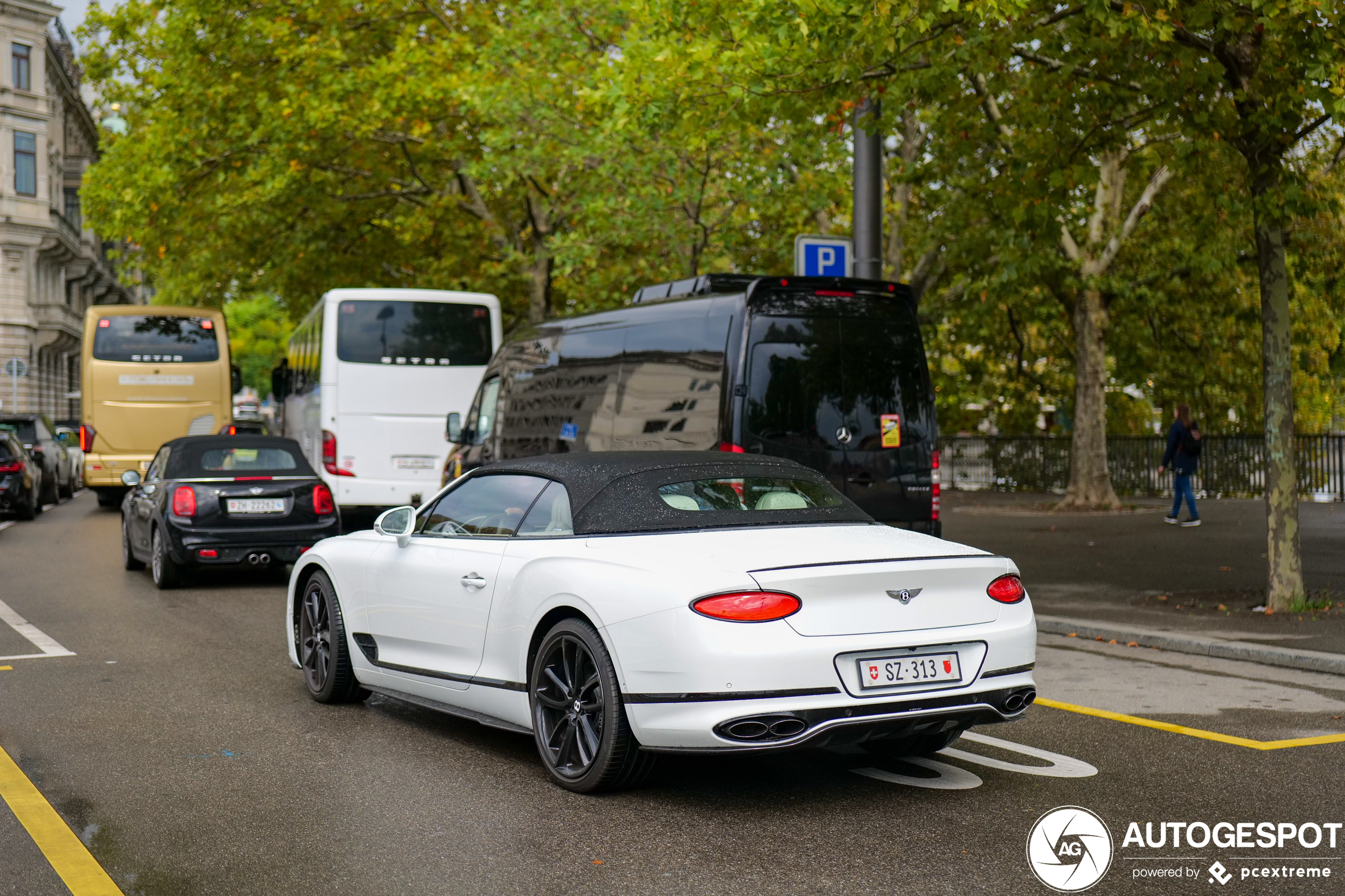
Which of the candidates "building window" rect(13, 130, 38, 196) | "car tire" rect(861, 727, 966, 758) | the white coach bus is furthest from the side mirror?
"building window" rect(13, 130, 38, 196)

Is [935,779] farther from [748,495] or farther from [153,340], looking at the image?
[153,340]

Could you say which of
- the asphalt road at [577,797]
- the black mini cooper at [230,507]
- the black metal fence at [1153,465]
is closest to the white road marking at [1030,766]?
the asphalt road at [577,797]

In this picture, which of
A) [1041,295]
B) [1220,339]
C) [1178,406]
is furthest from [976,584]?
[1220,339]

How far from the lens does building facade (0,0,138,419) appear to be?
198 ft

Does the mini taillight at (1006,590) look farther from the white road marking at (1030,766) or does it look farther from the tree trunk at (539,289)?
the tree trunk at (539,289)

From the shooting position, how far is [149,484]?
14.7m

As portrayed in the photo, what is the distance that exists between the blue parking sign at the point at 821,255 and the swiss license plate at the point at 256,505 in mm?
5521

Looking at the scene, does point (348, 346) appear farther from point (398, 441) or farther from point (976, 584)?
point (976, 584)

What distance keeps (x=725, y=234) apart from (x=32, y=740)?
1449cm

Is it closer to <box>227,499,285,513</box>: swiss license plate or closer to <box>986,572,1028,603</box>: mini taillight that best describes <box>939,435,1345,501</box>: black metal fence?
<box>227,499,285,513</box>: swiss license plate

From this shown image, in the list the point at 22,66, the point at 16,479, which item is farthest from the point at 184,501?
the point at 22,66

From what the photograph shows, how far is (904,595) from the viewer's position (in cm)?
552

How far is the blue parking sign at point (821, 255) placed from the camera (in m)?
14.8

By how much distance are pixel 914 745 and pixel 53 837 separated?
3500 mm
